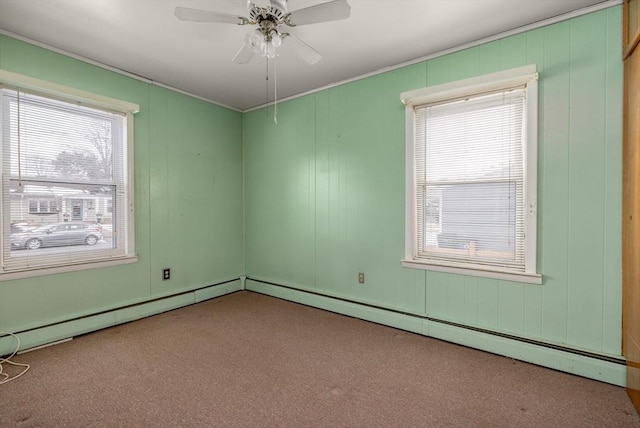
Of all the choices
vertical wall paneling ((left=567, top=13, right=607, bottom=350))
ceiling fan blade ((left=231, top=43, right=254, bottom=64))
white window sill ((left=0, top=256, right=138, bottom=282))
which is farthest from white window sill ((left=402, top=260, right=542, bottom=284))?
white window sill ((left=0, top=256, right=138, bottom=282))

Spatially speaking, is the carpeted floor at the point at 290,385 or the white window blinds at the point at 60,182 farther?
the white window blinds at the point at 60,182

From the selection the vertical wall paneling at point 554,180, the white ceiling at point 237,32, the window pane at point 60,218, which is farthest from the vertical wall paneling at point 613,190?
the window pane at point 60,218

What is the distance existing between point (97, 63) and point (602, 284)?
4.68 meters

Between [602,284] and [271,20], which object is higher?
[271,20]

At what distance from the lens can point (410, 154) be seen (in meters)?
2.99

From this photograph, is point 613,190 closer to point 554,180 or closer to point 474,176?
point 554,180

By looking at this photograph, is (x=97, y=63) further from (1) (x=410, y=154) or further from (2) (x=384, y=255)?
(2) (x=384, y=255)

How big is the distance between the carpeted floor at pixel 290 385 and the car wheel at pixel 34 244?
0.88 metres

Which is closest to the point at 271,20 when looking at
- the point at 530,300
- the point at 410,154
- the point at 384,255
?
the point at 410,154

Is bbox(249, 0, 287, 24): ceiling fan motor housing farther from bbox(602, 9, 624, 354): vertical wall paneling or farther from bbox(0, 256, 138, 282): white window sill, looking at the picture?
bbox(0, 256, 138, 282): white window sill

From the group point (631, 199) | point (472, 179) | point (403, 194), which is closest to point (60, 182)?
point (403, 194)

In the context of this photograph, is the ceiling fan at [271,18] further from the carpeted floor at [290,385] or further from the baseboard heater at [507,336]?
the baseboard heater at [507,336]

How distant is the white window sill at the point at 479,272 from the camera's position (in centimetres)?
242

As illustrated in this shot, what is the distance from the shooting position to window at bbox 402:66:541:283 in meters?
2.45
